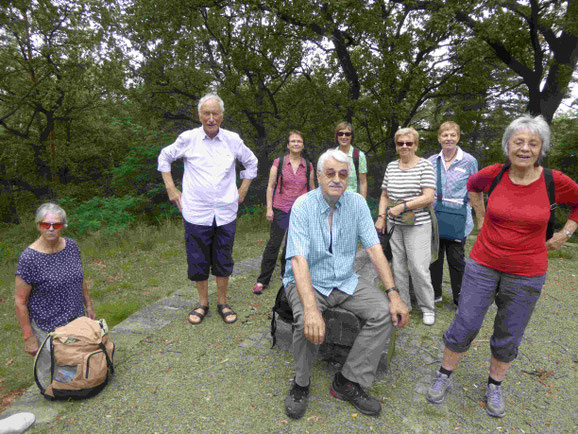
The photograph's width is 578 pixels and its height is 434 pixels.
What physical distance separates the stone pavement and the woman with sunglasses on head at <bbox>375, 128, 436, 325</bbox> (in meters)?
0.49

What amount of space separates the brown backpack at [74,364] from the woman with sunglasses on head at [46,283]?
3.3 inches

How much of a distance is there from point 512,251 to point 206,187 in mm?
2566

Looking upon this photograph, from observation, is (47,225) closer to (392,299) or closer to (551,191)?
(392,299)

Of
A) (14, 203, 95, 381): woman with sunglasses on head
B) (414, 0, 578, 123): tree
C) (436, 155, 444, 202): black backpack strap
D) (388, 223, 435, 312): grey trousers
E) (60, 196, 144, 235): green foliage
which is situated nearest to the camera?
(14, 203, 95, 381): woman with sunglasses on head

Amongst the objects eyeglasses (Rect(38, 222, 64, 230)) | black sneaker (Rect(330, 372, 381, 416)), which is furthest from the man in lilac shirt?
black sneaker (Rect(330, 372, 381, 416))

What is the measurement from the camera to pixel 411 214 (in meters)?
3.48

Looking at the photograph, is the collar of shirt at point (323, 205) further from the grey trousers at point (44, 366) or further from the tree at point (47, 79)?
the tree at point (47, 79)

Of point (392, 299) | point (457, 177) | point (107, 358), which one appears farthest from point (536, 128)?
point (107, 358)

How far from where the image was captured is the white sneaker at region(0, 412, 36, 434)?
2.16m

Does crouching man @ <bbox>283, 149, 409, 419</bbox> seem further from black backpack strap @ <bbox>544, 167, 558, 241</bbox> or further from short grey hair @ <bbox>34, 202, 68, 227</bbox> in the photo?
short grey hair @ <bbox>34, 202, 68, 227</bbox>

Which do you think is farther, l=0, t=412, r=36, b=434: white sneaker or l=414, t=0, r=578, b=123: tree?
l=414, t=0, r=578, b=123: tree

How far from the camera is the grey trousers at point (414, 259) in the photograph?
3518 millimetres

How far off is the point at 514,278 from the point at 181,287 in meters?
4.02

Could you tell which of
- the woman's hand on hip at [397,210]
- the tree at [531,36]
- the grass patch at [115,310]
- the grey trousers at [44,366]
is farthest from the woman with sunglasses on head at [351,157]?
the tree at [531,36]
